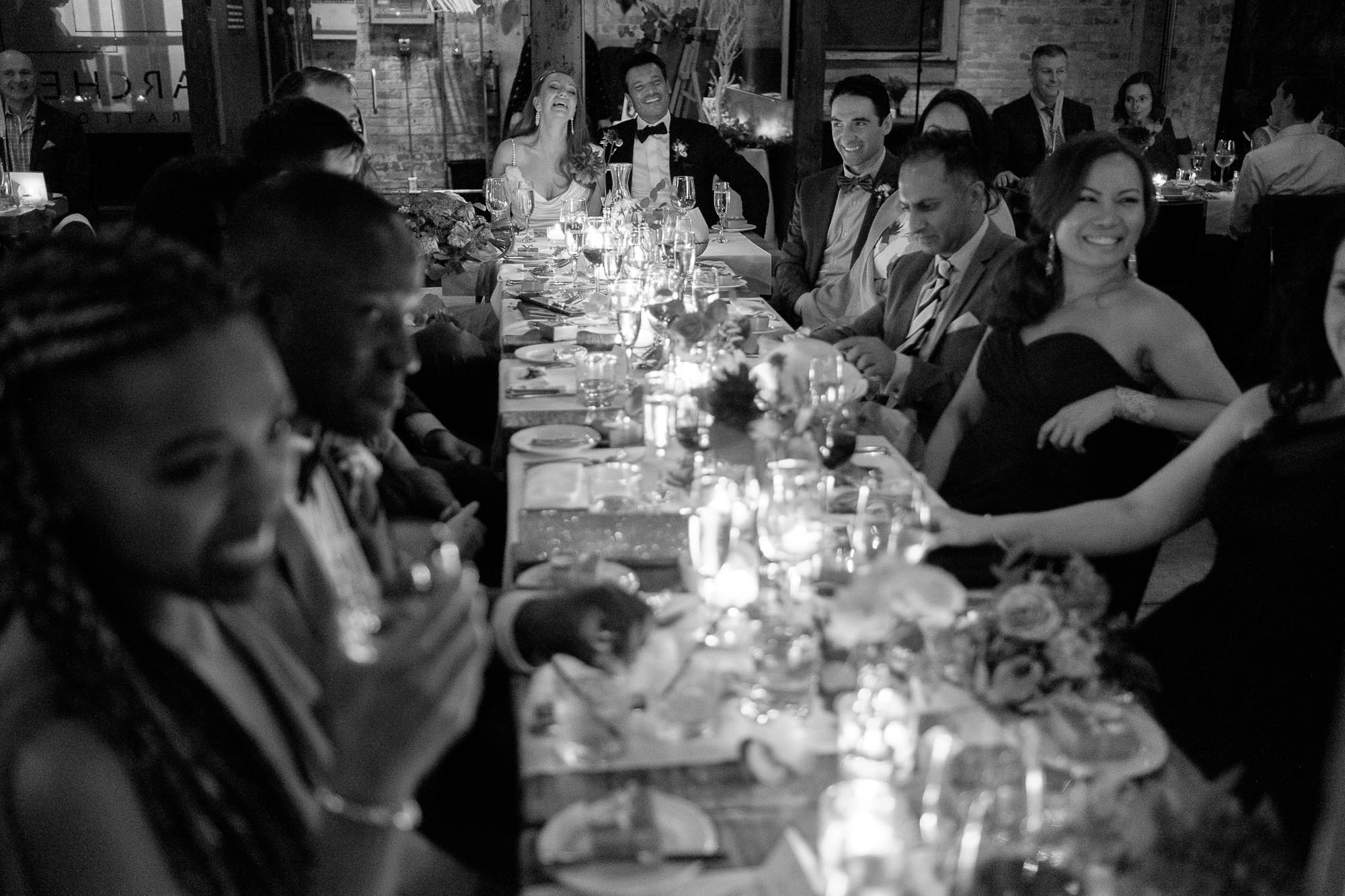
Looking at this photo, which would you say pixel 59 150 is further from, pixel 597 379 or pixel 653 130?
pixel 597 379

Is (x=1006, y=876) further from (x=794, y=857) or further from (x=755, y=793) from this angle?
(x=755, y=793)

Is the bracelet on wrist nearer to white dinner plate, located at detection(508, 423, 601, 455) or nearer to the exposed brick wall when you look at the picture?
white dinner plate, located at detection(508, 423, 601, 455)

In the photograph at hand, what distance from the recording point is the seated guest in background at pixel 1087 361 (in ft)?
8.80

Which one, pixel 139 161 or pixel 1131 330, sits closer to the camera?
pixel 1131 330

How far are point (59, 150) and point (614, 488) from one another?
618 cm

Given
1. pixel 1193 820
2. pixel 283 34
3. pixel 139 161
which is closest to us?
pixel 1193 820

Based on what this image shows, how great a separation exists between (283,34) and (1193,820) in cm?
886

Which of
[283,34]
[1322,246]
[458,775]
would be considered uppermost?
[283,34]

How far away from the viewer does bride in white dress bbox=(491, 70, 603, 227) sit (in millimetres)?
6199

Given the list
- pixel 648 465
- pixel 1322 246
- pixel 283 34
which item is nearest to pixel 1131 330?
pixel 1322 246

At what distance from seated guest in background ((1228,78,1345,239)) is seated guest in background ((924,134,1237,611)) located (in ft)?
13.7

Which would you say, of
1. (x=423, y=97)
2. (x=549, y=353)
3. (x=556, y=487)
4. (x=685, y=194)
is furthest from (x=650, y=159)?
(x=423, y=97)

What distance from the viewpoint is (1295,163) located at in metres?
6.44

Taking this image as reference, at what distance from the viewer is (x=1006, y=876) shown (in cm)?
109
